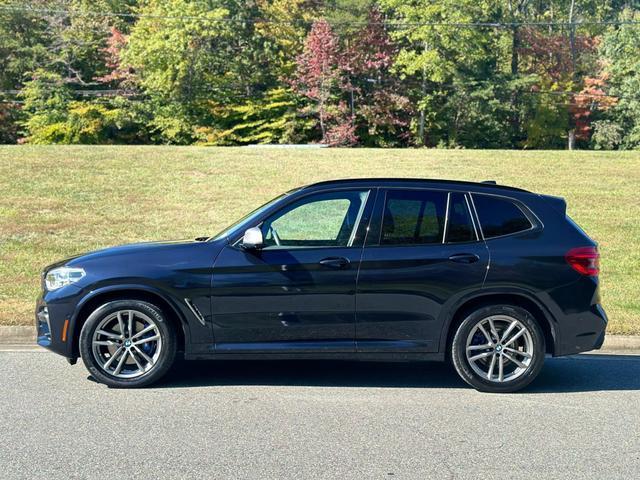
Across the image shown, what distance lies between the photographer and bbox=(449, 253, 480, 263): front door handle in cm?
688

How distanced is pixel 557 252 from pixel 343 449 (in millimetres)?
2651

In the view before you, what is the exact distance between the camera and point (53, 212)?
60.1 feet

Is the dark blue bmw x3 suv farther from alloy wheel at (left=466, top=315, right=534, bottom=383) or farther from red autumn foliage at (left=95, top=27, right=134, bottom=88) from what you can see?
red autumn foliage at (left=95, top=27, right=134, bottom=88)

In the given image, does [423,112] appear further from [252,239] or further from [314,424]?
[314,424]

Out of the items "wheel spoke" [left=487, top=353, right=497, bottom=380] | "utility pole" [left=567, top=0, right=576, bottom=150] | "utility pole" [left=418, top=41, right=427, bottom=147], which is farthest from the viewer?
"utility pole" [left=567, top=0, right=576, bottom=150]

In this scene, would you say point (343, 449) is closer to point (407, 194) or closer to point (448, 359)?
point (448, 359)

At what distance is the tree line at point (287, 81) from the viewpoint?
166 feet

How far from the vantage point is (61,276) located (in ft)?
22.9

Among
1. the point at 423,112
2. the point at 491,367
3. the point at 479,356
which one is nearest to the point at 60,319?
the point at 479,356

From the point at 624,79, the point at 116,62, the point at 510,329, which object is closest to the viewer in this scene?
the point at 510,329

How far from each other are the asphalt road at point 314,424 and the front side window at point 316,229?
1.21 meters

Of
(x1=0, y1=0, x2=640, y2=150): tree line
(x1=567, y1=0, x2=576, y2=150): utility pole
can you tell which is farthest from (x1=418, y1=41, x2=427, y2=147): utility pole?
(x1=567, y1=0, x2=576, y2=150): utility pole

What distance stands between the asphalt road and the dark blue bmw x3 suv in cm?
35

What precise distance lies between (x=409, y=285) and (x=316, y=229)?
38.2 inches
